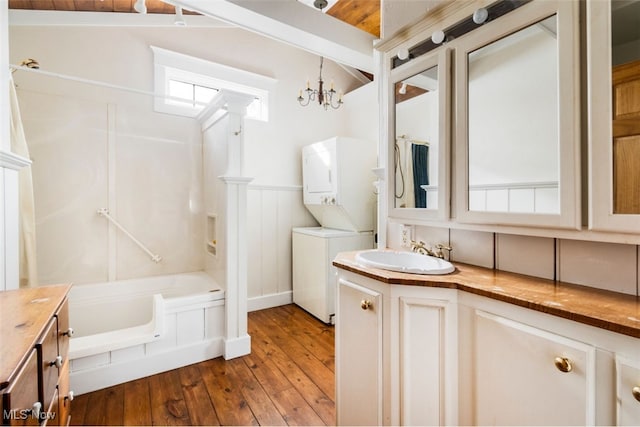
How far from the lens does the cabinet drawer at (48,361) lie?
800 millimetres

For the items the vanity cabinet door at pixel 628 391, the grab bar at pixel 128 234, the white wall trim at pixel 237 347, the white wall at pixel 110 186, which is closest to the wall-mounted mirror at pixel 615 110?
the vanity cabinet door at pixel 628 391

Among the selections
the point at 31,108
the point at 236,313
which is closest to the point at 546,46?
the point at 236,313

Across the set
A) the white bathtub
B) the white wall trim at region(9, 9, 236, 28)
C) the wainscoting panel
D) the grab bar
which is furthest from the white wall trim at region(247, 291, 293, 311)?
the white wall trim at region(9, 9, 236, 28)

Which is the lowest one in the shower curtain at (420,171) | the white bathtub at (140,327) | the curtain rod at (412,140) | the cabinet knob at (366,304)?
the white bathtub at (140,327)

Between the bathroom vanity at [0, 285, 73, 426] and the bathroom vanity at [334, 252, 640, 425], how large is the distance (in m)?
1.08

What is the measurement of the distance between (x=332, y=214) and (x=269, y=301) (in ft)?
4.12

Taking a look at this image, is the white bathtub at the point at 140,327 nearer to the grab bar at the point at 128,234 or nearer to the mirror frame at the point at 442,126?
the grab bar at the point at 128,234

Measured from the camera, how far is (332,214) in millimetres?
3289

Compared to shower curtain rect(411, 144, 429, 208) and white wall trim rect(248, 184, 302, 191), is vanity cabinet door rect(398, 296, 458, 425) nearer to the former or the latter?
shower curtain rect(411, 144, 429, 208)

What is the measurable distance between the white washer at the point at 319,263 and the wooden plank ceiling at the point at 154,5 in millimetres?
1859

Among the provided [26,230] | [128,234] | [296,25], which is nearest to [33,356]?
[26,230]

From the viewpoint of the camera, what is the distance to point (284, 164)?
3.53 metres

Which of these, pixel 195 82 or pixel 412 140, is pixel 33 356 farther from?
pixel 195 82

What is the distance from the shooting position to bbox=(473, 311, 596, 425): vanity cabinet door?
2.71ft
